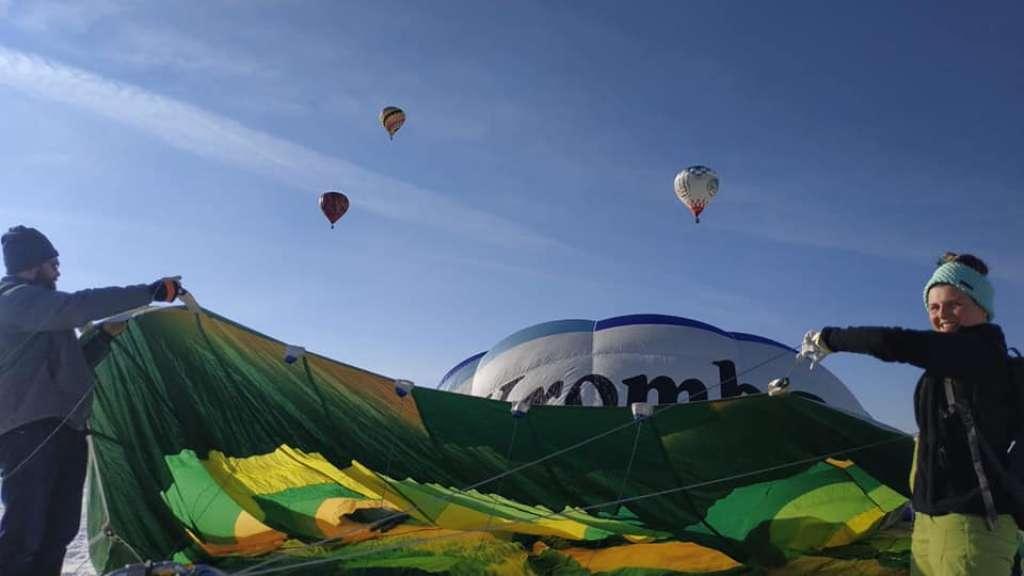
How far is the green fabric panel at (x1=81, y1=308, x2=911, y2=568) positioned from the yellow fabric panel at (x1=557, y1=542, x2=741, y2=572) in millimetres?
102

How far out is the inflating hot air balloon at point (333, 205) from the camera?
15.6m

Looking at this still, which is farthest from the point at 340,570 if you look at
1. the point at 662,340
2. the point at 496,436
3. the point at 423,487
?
the point at 662,340

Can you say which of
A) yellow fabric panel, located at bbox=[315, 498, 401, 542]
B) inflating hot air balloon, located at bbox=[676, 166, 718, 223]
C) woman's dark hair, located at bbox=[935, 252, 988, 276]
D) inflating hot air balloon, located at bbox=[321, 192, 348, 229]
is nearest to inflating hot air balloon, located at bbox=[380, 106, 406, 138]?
inflating hot air balloon, located at bbox=[321, 192, 348, 229]

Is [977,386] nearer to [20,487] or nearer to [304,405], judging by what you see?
[304,405]

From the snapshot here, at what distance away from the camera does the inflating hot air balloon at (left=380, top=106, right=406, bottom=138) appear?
17453mm

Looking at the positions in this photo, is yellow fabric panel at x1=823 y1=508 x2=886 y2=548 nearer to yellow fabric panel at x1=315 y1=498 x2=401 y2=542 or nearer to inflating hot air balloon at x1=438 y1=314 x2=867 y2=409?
yellow fabric panel at x1=315 y1=498 x2=401 y2=542

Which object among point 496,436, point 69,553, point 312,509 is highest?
point 496,436

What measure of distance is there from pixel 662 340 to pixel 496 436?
592 cm

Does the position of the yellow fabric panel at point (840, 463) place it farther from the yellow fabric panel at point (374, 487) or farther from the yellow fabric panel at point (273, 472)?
the yellow fabric panel at point (273, 472)

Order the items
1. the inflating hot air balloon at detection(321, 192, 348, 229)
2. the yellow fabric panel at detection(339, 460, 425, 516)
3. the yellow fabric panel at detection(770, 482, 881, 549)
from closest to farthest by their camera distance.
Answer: the yellow fabric panel at detection(339, 460, 425, 516) → the yellow fabric panel at detection(770, 482, 881, 549) → the inflating hot air balloon at detection(321, 192, 348, 229)

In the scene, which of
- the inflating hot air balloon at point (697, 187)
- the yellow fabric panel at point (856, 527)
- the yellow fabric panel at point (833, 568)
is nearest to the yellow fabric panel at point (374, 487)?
the yellow fabric panel at point (833, 568)

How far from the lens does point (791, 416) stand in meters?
4.26

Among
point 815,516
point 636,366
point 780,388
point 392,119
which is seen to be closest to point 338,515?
point 780,388

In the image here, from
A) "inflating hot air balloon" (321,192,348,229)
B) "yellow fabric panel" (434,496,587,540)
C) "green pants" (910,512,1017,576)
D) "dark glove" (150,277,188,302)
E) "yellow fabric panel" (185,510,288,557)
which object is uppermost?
"inflating hot air balloon" (321,192,348,229)
